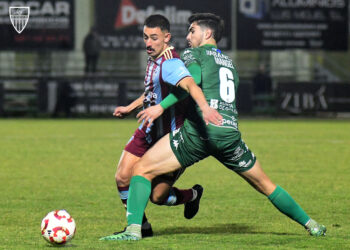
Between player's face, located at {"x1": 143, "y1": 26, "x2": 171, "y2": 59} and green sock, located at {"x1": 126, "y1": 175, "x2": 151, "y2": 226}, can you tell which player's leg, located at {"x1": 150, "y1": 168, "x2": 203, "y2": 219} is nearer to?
green sock, located at {"x1": 126, "y1": 175, "x2": 151, "y2": 226}

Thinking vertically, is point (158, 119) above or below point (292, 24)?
below

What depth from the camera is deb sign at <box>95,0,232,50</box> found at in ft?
94.4

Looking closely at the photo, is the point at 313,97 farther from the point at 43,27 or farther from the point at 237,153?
the point at 237,153

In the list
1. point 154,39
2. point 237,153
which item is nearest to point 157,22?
point 154,39

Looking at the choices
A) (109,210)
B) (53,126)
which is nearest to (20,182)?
(109,210)

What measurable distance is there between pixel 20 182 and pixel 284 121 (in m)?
16.1

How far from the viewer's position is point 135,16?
28.9 metres

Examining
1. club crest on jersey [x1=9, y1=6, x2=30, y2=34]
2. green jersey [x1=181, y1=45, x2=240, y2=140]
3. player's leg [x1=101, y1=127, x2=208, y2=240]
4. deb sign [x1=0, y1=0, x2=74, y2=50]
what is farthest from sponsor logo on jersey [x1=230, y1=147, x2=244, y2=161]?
deb sign [x1=0, y1=0, x2=74, y2=50]

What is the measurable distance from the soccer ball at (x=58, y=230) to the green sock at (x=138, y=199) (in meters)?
0.48

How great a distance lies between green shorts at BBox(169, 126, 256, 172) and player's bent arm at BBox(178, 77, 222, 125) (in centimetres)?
41

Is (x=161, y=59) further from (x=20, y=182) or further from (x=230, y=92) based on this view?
(x=20, y=182)

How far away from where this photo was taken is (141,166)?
6.69m

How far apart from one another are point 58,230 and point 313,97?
21818mm

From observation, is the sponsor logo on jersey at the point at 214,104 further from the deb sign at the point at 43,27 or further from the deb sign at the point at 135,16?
the deb sign at the point at 43,27
